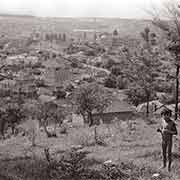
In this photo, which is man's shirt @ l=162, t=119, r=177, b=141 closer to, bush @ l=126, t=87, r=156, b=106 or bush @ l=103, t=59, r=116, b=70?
bush @ l=126, t=87, r=156, b=106

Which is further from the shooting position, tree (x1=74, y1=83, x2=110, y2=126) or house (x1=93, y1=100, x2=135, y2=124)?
house (x1=93, y1=100, x2=135, y2=124)

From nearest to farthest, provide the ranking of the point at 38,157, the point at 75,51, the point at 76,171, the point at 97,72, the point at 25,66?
the point at 76,171 < the point at 38,157 < the point at 97,72 < the point at 25,66 < the point at 75,51

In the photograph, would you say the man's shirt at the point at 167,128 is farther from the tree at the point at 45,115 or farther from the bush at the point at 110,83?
the bush at the point at 110,83

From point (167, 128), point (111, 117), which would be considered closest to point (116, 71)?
point (111, 117)

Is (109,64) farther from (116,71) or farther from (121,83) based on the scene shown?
(121,83)

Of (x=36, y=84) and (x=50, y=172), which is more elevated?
(x=50, y=172)

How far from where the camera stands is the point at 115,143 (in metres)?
12.9

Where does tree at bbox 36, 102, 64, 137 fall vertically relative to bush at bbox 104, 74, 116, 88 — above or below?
above

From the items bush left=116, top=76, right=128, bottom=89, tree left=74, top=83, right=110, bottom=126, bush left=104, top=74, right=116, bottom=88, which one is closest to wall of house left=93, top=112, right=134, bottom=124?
tree left=74, top=83, right=110, bottom=126

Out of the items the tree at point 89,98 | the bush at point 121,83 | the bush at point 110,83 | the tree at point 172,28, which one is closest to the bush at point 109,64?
the bush at point 110,83

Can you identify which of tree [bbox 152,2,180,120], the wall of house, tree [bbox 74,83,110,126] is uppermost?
tree [bbox 152,2,180,120]

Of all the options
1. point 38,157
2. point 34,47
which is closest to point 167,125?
point 38,157

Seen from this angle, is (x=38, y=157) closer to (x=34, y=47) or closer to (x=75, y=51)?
(x=75, y=51)

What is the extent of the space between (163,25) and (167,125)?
5.32 meters
